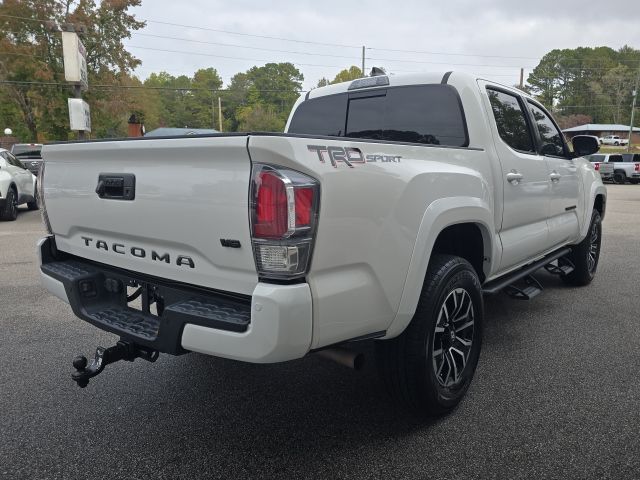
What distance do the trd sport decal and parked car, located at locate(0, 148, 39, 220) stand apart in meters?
11.1

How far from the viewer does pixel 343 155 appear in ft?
6.84

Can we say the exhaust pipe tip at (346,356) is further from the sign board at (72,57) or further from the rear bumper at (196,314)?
the sign board at (72,57)

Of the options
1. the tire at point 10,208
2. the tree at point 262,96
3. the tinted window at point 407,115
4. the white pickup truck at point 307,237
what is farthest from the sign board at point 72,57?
the tree at point 262,96

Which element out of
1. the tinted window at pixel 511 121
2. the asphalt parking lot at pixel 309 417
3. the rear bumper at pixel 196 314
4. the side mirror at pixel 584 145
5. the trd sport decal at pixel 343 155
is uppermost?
the tinted window at pixel 511 121

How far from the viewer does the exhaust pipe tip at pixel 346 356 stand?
2.33 m

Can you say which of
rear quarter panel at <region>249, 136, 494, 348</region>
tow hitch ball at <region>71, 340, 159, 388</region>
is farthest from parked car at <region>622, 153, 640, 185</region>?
tow hitch ball at <region>71, 340, 159, 388</region>

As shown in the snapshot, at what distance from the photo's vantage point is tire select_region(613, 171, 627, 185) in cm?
2717

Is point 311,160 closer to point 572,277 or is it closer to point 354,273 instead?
point 354,273

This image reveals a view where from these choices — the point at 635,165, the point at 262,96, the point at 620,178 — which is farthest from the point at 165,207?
the point at 262,96

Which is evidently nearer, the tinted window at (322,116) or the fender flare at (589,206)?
the tinted window at (322,116)

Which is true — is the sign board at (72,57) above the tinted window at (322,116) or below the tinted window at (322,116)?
above

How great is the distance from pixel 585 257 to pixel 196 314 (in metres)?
4.81

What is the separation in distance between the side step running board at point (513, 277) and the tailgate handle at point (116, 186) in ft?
7.23

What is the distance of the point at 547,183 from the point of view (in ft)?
13.8
